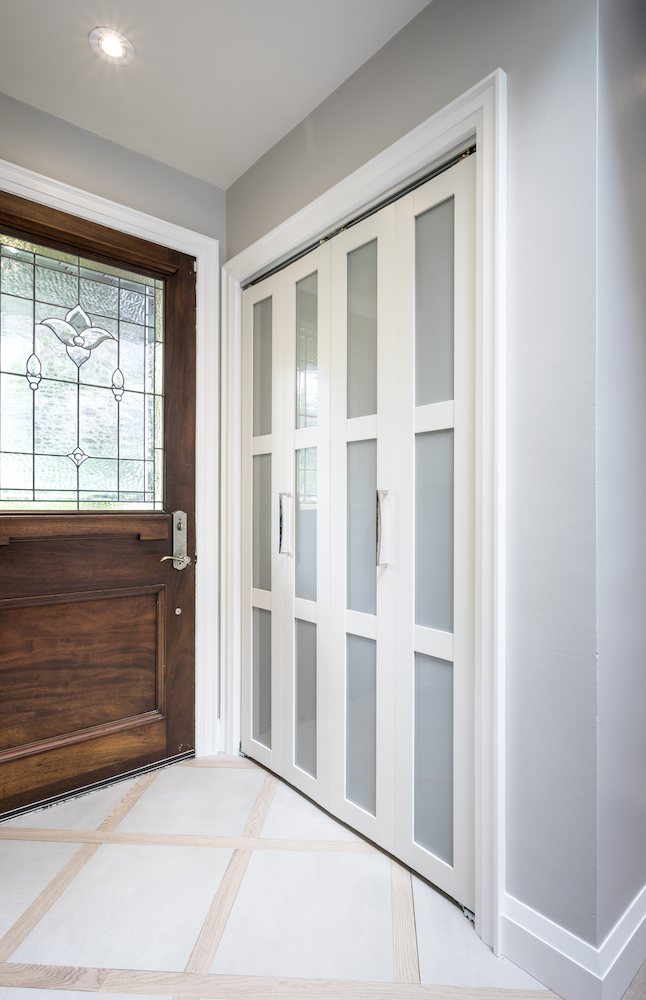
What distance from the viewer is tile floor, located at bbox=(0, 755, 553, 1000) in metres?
1.18

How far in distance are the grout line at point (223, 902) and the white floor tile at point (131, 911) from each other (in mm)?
20

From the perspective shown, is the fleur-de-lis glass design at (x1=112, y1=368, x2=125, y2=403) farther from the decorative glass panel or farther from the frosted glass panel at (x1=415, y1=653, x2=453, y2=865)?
the frosted glass panel at (x1=415, y1=653, x2=453, y2=865)

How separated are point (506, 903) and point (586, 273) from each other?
57.3 inches

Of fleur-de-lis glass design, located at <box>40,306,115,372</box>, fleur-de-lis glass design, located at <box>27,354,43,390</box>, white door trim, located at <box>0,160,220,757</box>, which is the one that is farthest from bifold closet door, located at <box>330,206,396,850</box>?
fleur-de-lis glass design, located at <box>27,354,43,390</box>

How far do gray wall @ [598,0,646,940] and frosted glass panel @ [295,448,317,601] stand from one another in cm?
100

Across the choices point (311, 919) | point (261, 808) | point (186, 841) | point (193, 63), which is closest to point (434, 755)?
point (311, 919)

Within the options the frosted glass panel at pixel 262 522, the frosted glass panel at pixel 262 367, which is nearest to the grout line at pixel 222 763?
the frosted glass panel at pixel 262 522

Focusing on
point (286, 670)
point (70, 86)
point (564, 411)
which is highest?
point (70, 86)

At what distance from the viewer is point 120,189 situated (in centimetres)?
208

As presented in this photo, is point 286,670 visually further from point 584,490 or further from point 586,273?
point 586,273

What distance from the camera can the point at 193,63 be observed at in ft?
5.56

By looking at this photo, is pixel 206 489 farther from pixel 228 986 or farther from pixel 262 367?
pixel 228 986

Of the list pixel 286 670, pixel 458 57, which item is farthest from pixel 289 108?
pixel 286 670

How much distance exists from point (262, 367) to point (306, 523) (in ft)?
2.29
